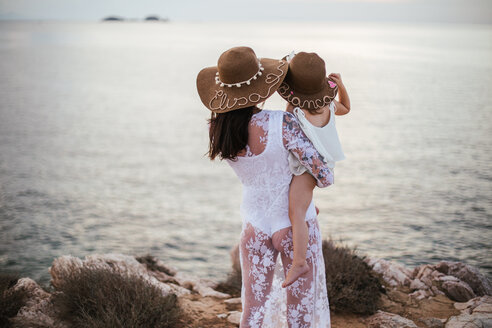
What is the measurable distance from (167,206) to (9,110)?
17929 mm

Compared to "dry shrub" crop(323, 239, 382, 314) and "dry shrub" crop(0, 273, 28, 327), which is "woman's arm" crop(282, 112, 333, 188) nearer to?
"dry shrub" crop(323, 239, 382, 314)

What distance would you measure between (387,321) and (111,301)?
2687 millimetres

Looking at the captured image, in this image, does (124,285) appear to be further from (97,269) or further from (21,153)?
(21,153)

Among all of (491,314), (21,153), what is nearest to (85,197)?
(21,153)

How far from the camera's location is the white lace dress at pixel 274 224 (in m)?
2.54

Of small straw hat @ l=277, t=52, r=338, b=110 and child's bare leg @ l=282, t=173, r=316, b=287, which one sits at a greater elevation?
small straw hat @ l=277, t=52, r=338, b=110

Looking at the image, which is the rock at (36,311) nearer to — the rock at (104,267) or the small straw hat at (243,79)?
the rock at (104,267)

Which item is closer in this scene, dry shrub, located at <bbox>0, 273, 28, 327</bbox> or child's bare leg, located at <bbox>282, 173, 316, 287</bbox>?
child's bare leg, located at <bbox>282, 173, 316, 287</bbox>

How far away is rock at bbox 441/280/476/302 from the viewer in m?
5.34

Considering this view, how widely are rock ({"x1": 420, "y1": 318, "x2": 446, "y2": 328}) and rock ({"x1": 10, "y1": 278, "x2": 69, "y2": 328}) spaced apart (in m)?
3.53

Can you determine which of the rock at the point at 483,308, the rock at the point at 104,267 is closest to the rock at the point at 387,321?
the rock at the point at 483,308

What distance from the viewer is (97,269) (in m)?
4.66

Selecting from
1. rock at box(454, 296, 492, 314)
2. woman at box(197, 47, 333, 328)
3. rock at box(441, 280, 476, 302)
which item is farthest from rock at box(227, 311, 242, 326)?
rock at box(441, 280, 476, 302)

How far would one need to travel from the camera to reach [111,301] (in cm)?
429
